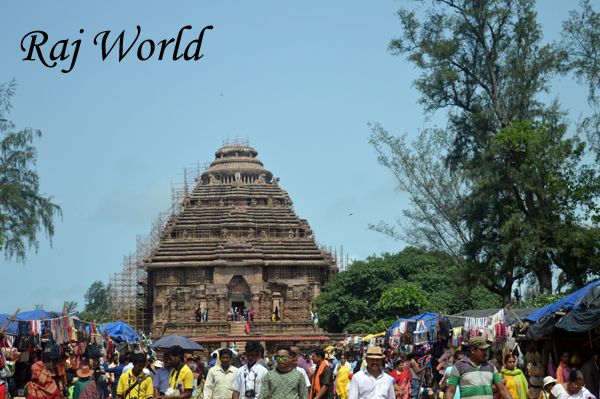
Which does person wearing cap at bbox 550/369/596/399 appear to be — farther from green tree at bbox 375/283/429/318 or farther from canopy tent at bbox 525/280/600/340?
green tree at bbox 375/283/429/318

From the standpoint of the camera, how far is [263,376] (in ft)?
42.7

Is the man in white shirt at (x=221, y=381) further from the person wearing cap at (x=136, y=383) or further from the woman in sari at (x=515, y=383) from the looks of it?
the woman in sari at (x=515, y=383)

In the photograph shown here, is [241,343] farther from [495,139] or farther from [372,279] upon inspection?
[495,139]

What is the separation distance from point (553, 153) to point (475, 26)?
4.71 meters

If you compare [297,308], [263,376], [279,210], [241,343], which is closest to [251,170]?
[279,210]

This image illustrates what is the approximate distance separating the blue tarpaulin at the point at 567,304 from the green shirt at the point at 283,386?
5415 mm

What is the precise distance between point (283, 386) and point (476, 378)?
6.93ft

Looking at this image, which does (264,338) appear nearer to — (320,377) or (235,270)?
(235,270)

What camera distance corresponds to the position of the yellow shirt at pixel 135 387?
42.1 feet

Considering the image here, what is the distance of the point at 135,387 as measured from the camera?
42.1 feet

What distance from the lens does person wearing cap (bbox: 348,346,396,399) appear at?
11391 millimetres

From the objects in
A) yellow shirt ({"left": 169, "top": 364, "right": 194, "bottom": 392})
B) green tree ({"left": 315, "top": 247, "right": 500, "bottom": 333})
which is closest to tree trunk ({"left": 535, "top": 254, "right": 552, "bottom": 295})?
yellow shirt ({"left": 169, "top": 364, "right": 194, "bottom": 392})

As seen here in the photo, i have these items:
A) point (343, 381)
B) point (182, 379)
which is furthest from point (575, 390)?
point (343, 381)

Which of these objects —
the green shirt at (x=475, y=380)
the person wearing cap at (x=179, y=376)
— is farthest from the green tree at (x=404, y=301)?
the green shirt at (x=475, y=380)
